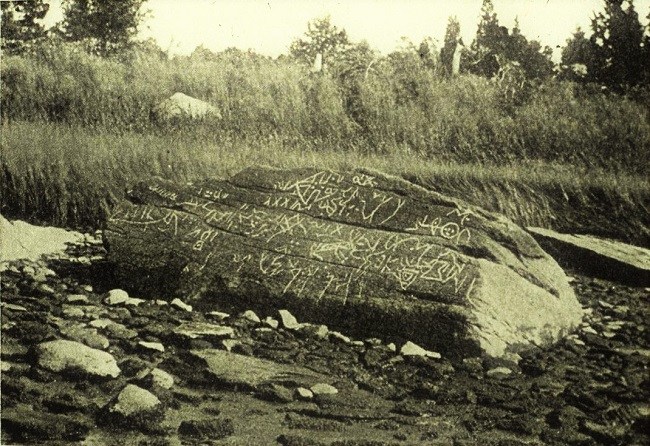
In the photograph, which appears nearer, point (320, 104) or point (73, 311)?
point (73, 311)

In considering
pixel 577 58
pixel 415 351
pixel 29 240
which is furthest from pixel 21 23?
pixel 577 58

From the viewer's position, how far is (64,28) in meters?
3.73

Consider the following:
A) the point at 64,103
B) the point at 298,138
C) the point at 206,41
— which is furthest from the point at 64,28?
the point at 298,138

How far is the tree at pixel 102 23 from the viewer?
11.6 feet

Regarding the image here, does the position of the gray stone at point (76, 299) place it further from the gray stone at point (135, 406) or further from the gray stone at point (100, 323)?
the gray stone at point (135, 406)

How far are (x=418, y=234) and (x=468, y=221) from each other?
0.67 feet

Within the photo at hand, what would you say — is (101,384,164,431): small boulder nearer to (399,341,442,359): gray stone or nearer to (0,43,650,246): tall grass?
(399,341,442,359): gray stone

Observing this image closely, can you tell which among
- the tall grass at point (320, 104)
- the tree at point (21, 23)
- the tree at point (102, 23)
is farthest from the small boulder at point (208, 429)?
the tree at point (21, 23)

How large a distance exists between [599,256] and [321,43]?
61.9 inches

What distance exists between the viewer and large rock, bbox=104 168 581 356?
266cm

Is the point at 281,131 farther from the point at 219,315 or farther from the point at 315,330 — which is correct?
the point at 315,330

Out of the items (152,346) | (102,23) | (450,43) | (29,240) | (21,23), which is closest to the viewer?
(152,346)

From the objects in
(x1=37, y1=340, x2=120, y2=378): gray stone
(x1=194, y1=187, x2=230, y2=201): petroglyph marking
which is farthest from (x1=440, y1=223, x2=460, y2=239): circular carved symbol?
(x1=37, y1=340, x2=120, y2=378): gray stone

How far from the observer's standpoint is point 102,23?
3785 millimetres
